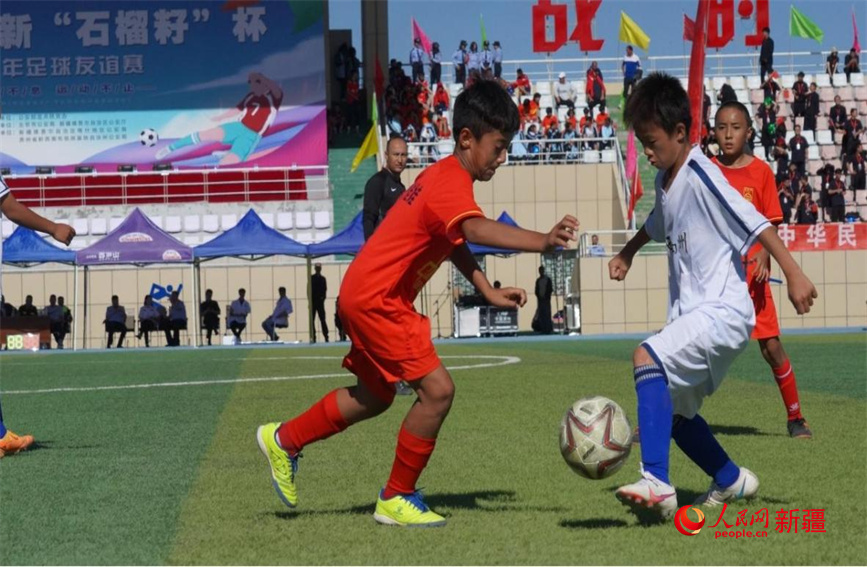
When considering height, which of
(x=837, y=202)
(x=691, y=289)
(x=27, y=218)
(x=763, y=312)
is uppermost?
(x=837, y=202)

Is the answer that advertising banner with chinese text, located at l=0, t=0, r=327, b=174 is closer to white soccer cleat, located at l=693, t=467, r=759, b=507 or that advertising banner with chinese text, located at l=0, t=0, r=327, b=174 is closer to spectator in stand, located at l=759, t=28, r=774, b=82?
spectator in stand, located at l=759, t=28, r=774, b=82

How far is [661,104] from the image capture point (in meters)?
6.06

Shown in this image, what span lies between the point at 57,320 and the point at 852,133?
72.1ft

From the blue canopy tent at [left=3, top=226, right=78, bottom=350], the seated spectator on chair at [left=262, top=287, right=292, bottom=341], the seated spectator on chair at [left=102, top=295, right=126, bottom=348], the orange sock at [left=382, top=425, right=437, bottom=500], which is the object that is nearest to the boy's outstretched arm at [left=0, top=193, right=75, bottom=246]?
the orange sock at [left=382, top=425, right=437, bottom=500]

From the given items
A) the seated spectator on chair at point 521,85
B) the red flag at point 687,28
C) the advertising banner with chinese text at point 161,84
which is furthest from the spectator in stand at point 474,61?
the red flag at point 687,28

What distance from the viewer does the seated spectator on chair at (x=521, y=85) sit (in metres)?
43.6

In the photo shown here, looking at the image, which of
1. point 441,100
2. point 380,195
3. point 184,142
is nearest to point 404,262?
point 380,195

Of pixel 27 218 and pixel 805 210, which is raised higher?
pixel 805 210

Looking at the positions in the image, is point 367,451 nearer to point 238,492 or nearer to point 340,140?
point 238,492

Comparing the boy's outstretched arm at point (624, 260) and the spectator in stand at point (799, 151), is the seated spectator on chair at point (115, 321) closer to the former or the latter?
the spectator in stand at point (799, 151)

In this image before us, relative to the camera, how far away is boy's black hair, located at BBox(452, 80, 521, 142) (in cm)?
605

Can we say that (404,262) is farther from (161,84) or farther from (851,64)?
(851,64)

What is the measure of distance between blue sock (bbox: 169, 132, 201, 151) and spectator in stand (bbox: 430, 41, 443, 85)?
282 inches

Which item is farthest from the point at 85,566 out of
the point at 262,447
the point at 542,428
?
the point at 542,428
